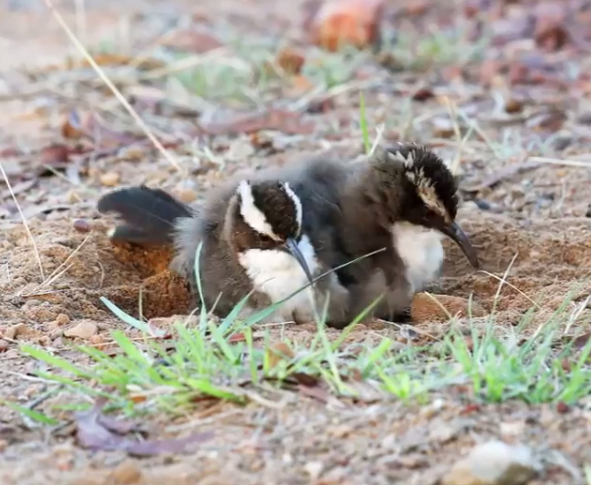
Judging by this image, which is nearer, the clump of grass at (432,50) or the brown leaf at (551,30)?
the clump of grass at (432,50)

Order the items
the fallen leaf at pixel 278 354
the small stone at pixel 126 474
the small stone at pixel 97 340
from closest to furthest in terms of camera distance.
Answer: the small stone at pixel 126 474 < the fallen leaf at pixel 278 354 < the small stone at pixel 97 340

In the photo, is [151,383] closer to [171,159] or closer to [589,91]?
[171,159]

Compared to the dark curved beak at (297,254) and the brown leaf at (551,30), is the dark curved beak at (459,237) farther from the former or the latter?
the brown leaf at (551,30)

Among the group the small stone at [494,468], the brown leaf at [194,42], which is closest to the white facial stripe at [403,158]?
the small stone at [494,468]

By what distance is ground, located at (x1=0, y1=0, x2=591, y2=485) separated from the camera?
107 inches

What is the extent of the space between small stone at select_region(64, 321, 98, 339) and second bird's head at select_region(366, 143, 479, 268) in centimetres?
124

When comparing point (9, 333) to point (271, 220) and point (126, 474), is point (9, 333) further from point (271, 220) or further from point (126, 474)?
point (126, 474)

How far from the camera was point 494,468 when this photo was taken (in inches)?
96.9

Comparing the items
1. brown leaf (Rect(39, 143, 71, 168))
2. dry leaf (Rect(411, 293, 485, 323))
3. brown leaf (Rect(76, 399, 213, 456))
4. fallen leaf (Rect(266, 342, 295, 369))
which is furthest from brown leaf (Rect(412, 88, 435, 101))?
brown leaf (Rect(76, 399, 213, 456))

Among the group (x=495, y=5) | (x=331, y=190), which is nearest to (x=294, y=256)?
(x=331, y=190)

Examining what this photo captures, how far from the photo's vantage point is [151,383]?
3.00 meters

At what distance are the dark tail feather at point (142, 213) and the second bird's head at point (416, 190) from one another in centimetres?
86

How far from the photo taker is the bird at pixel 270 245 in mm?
3953

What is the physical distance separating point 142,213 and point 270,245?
2.66ft
